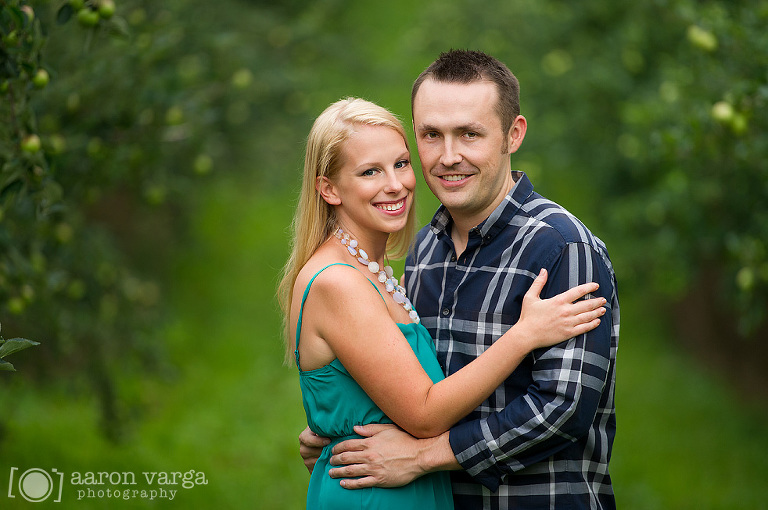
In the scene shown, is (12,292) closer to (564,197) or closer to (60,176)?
(60,176)

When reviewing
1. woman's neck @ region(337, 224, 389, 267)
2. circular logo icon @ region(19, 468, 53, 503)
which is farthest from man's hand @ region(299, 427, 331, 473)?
circular logo icon @ region(19, 468, 53, 503)

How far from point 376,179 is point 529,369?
29.4 inches

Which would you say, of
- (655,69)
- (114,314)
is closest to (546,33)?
(655,69)

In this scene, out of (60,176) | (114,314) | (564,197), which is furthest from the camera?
(564,197)

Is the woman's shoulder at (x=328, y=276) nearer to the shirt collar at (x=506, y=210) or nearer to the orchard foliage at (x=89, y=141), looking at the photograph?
the shirt collar at (x=506, y=210)

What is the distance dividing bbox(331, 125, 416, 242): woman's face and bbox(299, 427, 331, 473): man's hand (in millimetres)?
710

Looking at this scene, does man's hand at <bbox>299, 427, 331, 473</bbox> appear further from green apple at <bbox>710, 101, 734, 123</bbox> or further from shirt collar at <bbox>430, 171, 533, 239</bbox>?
green apple at <bbox>710, 101, 734, 123</bbox>

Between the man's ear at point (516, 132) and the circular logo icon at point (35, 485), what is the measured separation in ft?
11.4

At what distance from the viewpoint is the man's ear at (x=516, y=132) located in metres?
2.47

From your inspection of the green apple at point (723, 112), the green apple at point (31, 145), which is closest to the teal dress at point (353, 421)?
the green apple at point (31, 145)

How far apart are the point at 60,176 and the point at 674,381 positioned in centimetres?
639

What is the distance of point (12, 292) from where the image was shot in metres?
3.23

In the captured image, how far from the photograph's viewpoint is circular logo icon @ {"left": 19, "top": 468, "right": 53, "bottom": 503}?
4.40 metres

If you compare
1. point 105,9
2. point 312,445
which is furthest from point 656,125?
point 105,9
